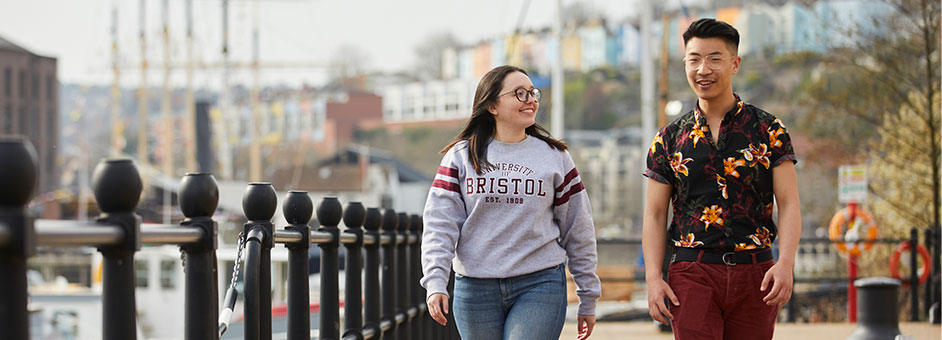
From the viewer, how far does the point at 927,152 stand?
16719mm

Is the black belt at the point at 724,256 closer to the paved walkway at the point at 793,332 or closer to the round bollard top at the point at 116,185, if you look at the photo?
the round bollard top at the point at 116,185

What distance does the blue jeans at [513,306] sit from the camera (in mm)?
4117

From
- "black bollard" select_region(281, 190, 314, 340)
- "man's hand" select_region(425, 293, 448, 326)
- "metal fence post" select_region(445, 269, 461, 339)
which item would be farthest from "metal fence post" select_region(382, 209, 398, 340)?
"man's hand" select_region(425, 293, 448, 326)

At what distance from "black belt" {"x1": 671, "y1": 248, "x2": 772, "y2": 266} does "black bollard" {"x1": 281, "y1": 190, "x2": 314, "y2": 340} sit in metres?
1.34

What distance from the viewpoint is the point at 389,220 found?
675 centimetres

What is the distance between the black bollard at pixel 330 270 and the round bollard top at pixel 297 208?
21.0 inches

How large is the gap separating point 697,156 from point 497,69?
2.80ft

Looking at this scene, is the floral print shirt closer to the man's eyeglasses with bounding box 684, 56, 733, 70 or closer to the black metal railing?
the man's eyeglasses with bounding box 684, 56, 733, 70

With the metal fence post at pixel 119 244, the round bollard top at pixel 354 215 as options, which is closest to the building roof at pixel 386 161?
the round bollard top at pixel 354 215

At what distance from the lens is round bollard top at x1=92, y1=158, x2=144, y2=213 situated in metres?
2.22

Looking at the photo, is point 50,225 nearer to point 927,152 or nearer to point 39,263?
point 927,152

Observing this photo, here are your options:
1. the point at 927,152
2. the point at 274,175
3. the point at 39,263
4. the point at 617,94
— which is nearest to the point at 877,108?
the point at 927,152

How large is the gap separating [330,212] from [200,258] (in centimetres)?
204

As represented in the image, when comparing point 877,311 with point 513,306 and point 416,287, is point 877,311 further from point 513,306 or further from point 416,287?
point 513,306
